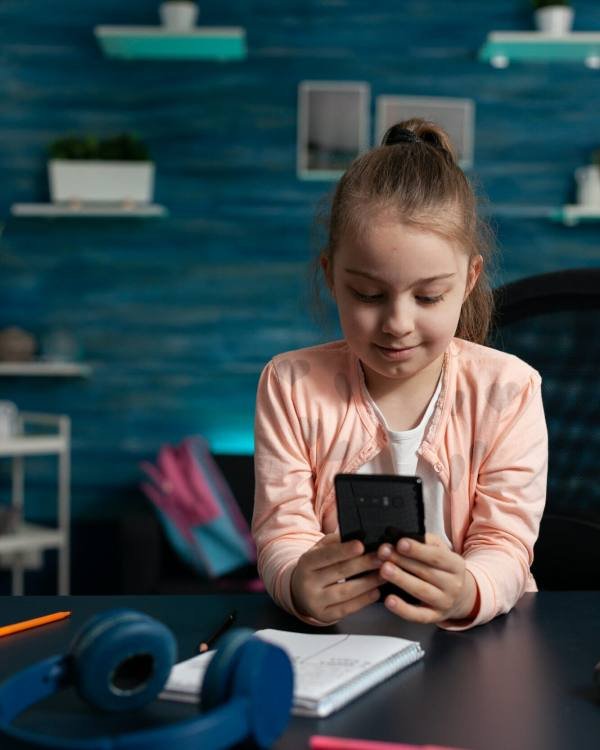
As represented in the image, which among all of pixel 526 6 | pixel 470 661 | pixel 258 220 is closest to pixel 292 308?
pixel 258 220

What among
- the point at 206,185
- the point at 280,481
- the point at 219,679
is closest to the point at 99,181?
the point at 206,185

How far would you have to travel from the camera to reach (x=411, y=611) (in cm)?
80

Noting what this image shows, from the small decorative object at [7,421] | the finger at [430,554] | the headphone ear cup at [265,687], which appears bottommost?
the small decorative object at [7,421]

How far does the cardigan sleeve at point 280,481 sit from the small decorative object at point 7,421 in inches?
88.5

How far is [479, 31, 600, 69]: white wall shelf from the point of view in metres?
3.29

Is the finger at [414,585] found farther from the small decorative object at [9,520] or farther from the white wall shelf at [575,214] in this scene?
the white wall shelf at [575,214]

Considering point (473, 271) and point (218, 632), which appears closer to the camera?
point (218, 632)

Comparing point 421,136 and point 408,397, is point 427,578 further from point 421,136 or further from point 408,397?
point 421,136

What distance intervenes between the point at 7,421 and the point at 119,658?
2.75m

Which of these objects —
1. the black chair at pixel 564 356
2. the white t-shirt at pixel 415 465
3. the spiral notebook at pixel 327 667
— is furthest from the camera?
the black chair at pixel 564 356

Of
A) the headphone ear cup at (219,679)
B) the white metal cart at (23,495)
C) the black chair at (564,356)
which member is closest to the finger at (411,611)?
the headphone ear cup at (219,679)

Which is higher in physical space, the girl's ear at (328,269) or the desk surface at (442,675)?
the girl's ear at (328,269)

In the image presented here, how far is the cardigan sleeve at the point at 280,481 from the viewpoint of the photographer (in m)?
1.03

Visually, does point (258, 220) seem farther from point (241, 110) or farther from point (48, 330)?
point (48, 330)
